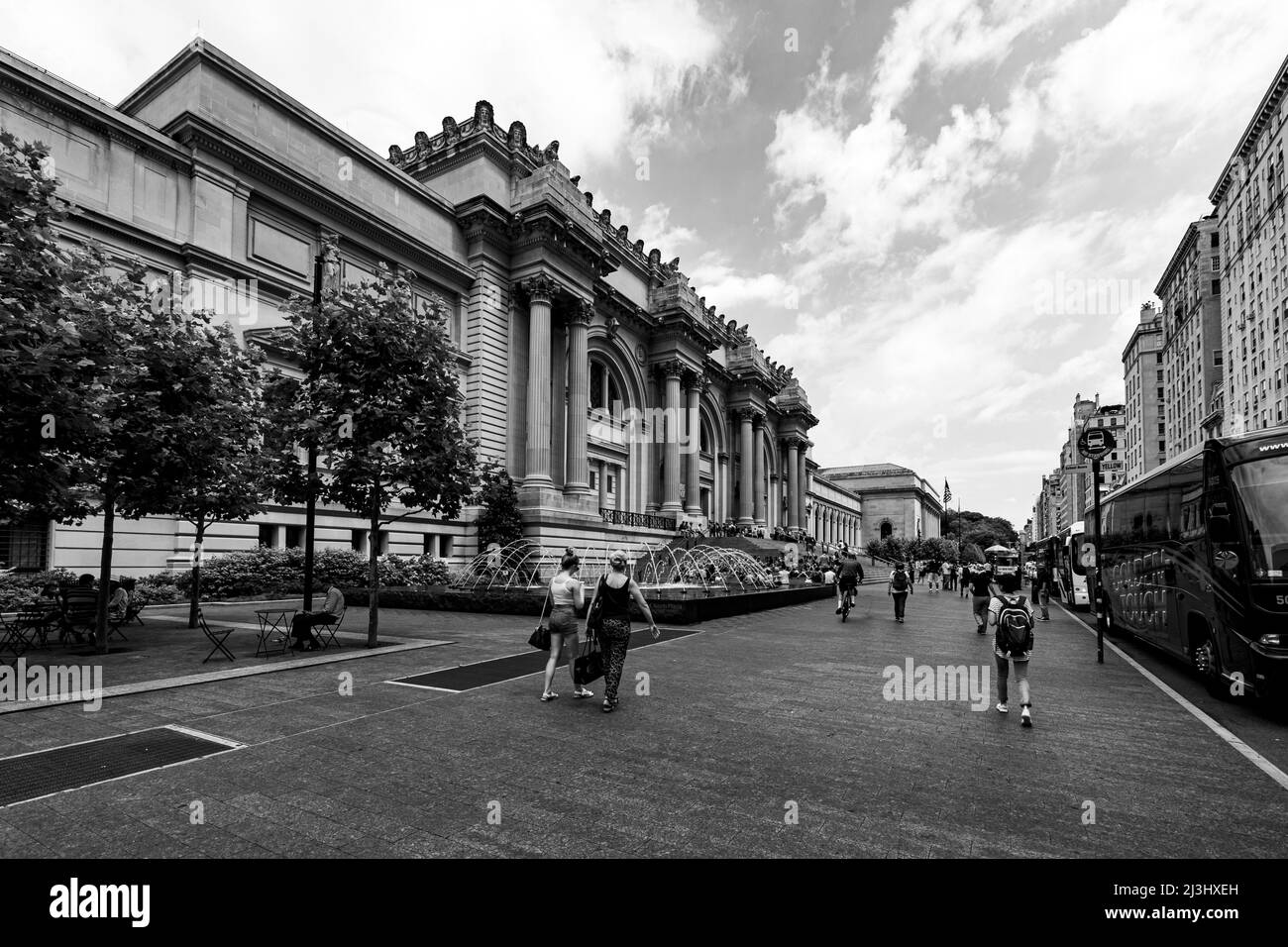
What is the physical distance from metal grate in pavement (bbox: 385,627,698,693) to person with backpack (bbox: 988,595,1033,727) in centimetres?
661

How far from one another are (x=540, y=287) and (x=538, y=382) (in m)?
5.09

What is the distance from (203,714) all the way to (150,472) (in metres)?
6.60

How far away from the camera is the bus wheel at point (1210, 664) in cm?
951

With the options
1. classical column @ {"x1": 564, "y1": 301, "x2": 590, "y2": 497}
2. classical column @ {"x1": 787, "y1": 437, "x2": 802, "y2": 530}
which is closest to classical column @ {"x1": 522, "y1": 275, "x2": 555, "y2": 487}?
classical column @ {"x1": 564, "y1": 301, "x2": 590, "y2": 497}

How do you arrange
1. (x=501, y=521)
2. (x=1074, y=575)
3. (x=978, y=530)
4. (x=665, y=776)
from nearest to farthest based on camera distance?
(x=665, y=776) → (x=1074, y=575) → (x=501, y=521) → (x=978, y=530)

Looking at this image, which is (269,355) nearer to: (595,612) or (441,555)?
(441,555)

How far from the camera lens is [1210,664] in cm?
989

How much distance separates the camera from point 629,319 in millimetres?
47938

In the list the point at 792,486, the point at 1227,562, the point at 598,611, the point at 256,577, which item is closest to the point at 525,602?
the point at 256,577

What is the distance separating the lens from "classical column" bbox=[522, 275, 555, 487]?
113 ft

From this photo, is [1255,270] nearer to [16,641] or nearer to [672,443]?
[672,443]

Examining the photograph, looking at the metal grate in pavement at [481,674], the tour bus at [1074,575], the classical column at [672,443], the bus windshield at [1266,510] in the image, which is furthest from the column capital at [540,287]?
the bus windshield at [1266,510]

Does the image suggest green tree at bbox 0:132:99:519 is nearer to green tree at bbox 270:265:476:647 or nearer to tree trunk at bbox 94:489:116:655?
tree trunk at bbox 94:489:116:655

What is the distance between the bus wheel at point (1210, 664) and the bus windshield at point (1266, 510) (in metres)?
1.74
